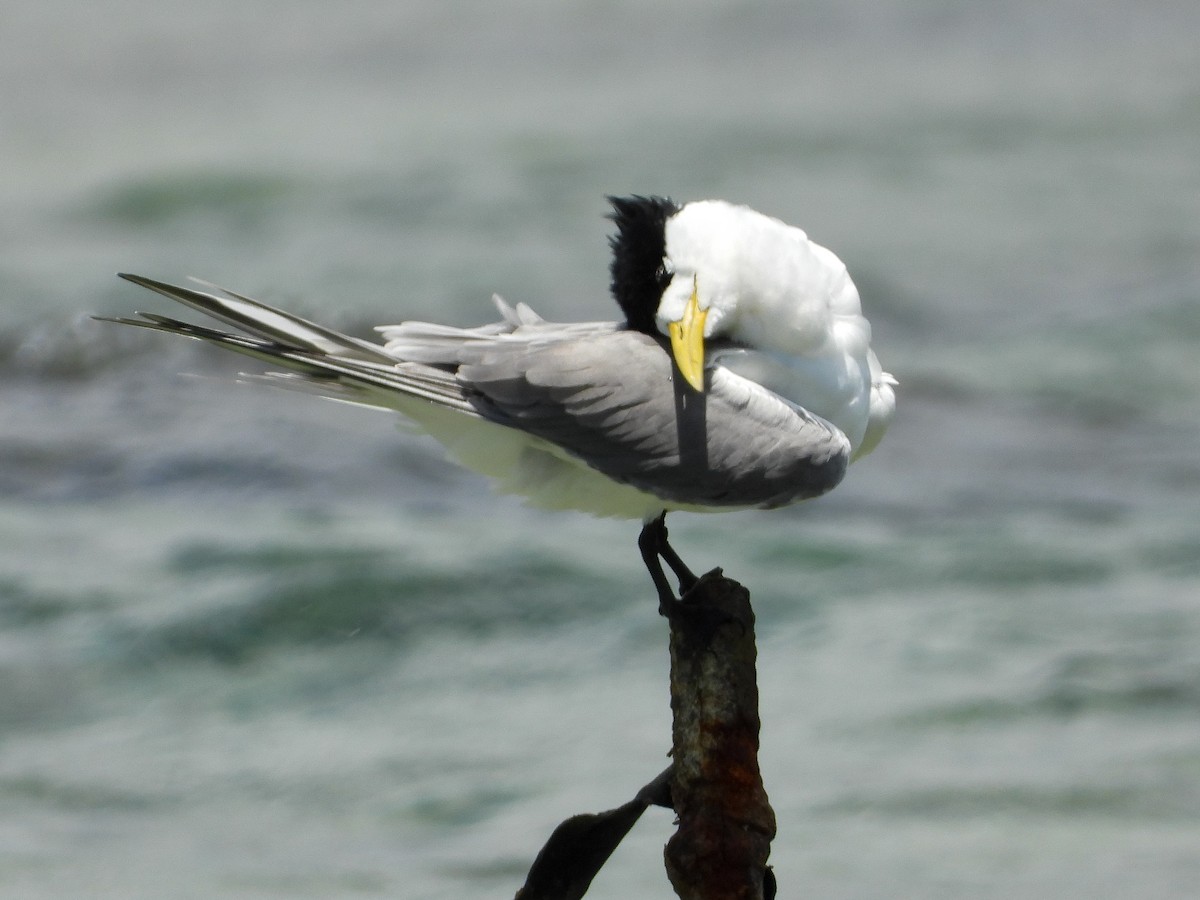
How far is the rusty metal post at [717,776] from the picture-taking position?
15.5 ft

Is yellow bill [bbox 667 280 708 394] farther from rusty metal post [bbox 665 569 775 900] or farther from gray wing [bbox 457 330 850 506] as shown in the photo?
rusty metal post [bbox 665 569 775 900]

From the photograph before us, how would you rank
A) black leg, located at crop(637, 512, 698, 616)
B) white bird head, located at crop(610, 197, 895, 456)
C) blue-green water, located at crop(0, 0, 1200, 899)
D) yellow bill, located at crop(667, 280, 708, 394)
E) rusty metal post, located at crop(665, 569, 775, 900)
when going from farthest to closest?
blue-green water, located at crop(0, 0, 1200, 899) → black leg, located at crop(637, 512, 698, 616) → white bird head, located at crop(610, 197, 895, 456) → yellow bill, located at crop(667, 280, 708, 394) → rusty metal post, located at crop(665, 569, 775, 900)

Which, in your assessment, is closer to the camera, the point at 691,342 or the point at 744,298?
the point at 691,342

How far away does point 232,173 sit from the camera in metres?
20.4

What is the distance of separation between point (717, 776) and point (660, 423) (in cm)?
128

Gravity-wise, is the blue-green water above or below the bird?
above

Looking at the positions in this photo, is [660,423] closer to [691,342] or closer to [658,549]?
[691,342]

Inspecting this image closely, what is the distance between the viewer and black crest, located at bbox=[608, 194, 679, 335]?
5805 millimetres

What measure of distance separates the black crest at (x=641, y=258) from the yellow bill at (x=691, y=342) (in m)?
0.14

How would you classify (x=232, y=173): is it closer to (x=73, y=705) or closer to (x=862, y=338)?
(x=73, y=705)

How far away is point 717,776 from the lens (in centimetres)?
474

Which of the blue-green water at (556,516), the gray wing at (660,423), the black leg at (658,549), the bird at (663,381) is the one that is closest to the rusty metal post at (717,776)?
the bird at (663,381)

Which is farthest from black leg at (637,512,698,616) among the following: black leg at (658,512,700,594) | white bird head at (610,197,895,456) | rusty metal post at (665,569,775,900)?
rusty metal post at (665,569,775,900)

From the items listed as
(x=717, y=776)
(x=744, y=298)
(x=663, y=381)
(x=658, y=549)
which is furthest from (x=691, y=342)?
(x=717, y=776)
